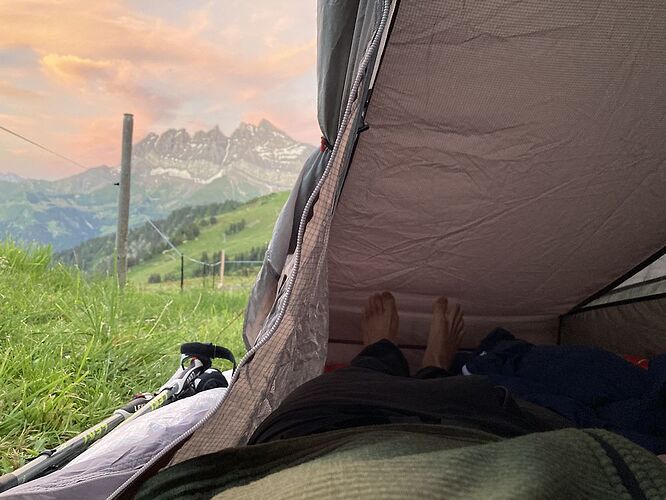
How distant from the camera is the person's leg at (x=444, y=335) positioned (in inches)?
55.1

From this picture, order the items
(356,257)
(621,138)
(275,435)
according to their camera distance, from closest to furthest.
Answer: (275,435) → (621,138) → (356,257)

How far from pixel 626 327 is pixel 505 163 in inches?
27.6

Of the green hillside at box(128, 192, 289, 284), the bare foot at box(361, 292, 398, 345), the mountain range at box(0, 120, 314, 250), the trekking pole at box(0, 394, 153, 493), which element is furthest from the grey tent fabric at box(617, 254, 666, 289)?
the mountain range at box(0, 120, 314, 250)

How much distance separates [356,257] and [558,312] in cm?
66

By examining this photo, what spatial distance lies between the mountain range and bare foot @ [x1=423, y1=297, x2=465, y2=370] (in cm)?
369

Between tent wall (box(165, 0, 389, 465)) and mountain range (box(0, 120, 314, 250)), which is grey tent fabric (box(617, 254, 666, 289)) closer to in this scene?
tent wall (box(165, 0, 389, 465))

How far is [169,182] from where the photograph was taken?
755 centimetres

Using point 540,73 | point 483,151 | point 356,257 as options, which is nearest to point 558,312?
point 356,257

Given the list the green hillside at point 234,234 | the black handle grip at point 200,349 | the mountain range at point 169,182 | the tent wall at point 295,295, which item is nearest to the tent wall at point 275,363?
the tent wall at point 295,295

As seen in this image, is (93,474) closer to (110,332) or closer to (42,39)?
(110,332)

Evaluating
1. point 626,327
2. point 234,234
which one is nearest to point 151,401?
point 626,327

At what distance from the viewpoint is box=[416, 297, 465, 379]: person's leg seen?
4.59 feet

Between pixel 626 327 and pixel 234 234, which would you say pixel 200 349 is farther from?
pixel 234 234

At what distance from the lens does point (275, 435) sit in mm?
699
